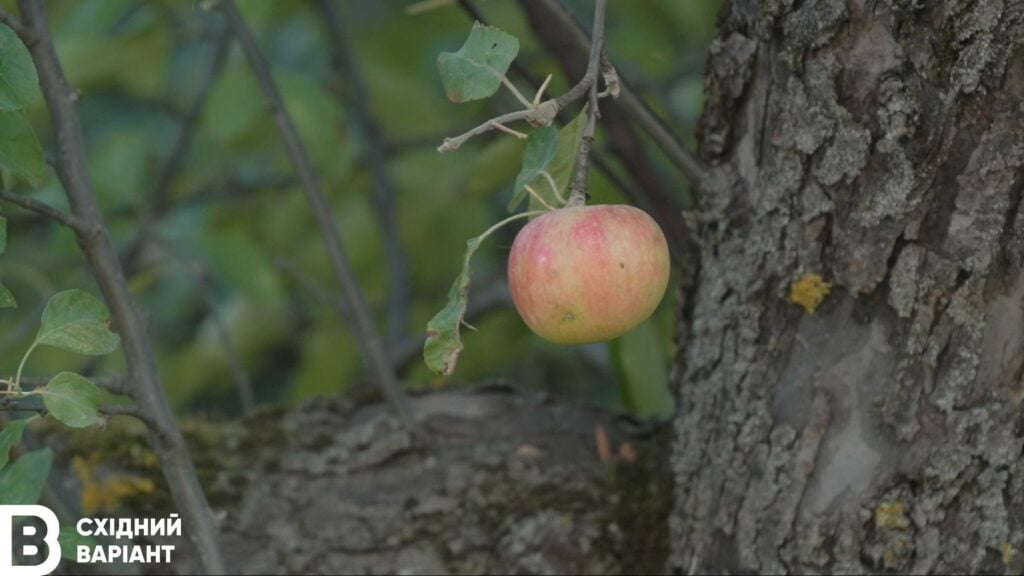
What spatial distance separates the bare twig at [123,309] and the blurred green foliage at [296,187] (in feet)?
2.20

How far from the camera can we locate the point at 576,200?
1164 mm

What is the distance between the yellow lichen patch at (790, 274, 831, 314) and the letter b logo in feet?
2.61

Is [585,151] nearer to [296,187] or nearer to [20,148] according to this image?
[20,148]

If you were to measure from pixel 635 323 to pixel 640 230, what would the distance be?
83 millimetres

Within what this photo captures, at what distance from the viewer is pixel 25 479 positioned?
117cm

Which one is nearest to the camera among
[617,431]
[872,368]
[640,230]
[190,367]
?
[640,230]

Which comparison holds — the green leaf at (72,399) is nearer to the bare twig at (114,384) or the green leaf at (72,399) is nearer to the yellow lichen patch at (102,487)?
the bare twig at (114,384)

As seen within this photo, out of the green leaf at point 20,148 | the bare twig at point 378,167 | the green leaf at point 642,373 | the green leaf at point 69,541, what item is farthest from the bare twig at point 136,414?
the bare twig at point 378,167

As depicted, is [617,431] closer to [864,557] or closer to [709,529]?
[709,529]

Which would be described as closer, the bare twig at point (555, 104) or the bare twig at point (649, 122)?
the bare twig at point (555, 104)

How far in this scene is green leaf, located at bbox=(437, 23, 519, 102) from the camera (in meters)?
1.09

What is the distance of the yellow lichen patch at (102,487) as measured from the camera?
1.67 meters

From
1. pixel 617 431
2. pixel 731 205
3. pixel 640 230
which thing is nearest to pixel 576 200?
pixel 640 230

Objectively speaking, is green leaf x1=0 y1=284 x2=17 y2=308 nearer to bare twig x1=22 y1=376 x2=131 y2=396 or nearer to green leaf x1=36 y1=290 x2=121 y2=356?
green leaf x1=36 y1=290 x2=121 y2=356
